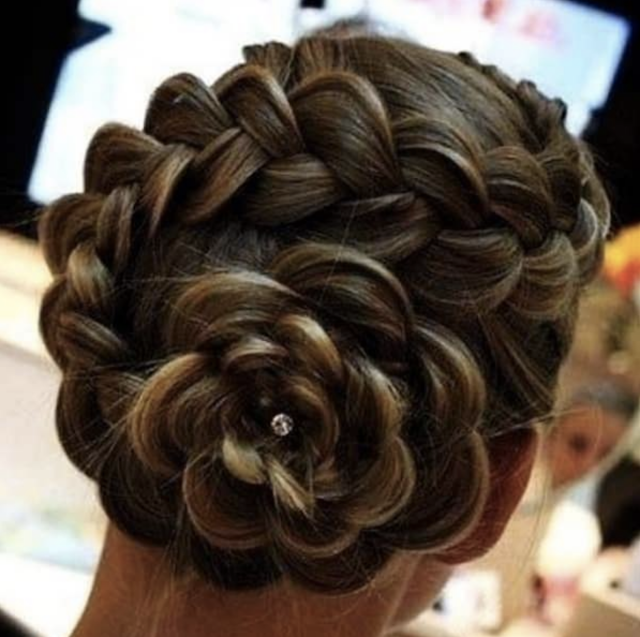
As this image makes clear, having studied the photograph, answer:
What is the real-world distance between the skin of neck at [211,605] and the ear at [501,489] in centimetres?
3

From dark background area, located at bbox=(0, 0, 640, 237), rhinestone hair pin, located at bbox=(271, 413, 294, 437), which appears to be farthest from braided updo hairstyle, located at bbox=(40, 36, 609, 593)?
dark background area, located at bbox=(0, 0, 640, 237)

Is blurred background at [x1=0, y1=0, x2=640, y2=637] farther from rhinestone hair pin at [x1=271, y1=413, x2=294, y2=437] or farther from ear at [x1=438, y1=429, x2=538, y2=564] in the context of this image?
rhinestone hair pin at [x1=271, y1=413, x2=294, y2=437]

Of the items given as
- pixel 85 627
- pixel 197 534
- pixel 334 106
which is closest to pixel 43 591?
pixel 85 627

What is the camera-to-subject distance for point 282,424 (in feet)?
1.94

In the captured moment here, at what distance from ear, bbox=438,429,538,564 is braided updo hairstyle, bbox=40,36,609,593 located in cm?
2

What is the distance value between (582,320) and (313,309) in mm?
560

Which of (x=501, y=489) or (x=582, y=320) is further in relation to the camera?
(x=582, y=320)

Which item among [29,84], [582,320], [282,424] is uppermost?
[282,424]

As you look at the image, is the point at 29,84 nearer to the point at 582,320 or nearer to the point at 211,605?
the point at 582,320

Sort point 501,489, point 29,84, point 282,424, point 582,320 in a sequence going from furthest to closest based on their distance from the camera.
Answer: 1. point 29,84
2. point 582,320
3. point 501,489
4. point 282,424

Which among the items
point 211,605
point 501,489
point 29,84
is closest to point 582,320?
point 501,489

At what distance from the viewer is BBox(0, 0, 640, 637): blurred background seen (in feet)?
4.06

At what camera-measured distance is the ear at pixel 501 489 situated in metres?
0.68

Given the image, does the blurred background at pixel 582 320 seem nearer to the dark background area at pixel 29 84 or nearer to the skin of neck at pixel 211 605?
the dark background area at pixel 29 84
